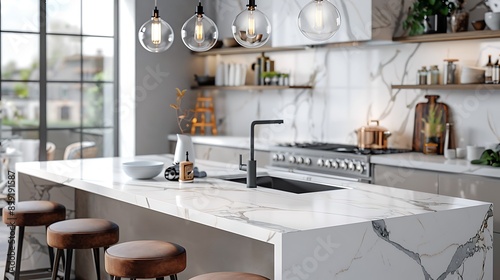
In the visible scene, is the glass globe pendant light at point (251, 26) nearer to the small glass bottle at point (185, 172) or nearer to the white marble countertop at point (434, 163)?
the small glass bottle at point (185, 172)

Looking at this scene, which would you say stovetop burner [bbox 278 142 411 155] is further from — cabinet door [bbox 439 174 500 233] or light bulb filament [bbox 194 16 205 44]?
light bulb filament [bbox 194 16 205 44]

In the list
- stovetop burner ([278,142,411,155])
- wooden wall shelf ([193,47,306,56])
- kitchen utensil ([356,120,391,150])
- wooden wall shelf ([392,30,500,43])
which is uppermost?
wooden wall shelf ([193,47,306,56])

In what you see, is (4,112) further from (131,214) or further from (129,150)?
(131,214)

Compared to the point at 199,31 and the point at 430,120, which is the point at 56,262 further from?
the point at 430,120

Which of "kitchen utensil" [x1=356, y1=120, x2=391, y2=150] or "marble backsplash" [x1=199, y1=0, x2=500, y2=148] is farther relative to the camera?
"kitchen utensil" [x1=356, y1=120, x2=391, y2=150]

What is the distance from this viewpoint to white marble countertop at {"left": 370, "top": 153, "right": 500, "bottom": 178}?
174 inches

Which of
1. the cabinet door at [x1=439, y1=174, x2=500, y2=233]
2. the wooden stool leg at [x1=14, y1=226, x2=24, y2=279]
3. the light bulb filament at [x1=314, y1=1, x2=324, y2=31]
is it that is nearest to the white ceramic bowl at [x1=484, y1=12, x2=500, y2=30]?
the cabinet door at [x1=439, y1=174, x2=500, y2=233]

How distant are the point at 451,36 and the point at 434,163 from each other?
3.28ft

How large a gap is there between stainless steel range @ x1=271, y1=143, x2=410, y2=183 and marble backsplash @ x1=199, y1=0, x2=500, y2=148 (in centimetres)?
36

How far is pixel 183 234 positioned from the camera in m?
3.88

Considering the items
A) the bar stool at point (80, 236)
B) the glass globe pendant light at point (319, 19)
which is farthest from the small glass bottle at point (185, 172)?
the glass globe pendant light at point (319, 19)

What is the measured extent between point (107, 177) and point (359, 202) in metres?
1.60

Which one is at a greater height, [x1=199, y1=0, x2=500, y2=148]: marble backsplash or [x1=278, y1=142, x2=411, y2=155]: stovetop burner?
[x1=199, y1=0, x2=500, y2=148]: marble backsplash

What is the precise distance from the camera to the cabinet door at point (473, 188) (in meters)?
4.32
